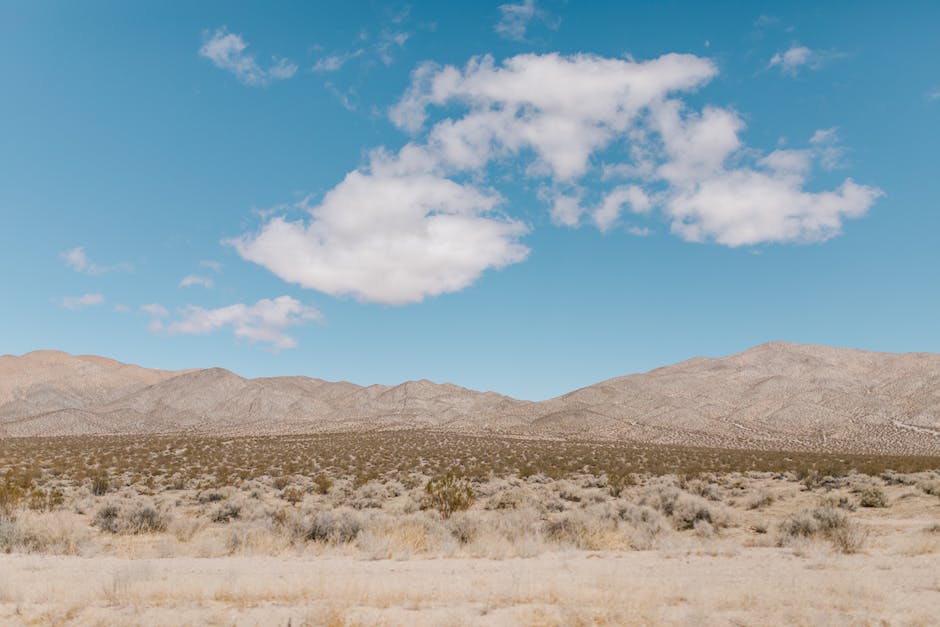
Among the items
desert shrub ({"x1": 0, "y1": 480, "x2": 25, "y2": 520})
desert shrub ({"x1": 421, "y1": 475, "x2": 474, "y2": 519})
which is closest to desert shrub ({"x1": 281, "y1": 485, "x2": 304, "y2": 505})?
desert shrub ({"x1": 421, "y1": 475, "x2": 474, "y2": 519})

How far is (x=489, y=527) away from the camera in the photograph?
513 inches

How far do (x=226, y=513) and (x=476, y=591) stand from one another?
1170cm

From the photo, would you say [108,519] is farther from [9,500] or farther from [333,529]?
[333,529]

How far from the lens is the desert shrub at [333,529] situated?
1293 cm

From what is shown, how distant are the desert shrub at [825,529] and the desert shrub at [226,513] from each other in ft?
46.9

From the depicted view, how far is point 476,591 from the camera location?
8.35 meters

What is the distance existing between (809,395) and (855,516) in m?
99.0

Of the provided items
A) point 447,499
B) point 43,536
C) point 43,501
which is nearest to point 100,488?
point 43,501

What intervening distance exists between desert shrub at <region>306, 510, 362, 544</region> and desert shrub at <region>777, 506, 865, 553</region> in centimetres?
919

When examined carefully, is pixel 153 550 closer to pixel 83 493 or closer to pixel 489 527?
pixel 489 527

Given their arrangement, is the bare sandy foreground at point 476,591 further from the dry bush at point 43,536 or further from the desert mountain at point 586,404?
the desert mountain at point 586,404

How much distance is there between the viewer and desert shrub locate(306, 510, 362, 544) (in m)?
12.9

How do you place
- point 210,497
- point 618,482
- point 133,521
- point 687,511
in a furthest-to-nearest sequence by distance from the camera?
point 618,482
point 210,497
point 687,511
point 133,521

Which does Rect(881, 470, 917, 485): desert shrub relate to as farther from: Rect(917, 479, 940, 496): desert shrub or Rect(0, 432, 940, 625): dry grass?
Rect(917, 479, 940, 496): desert shrub
